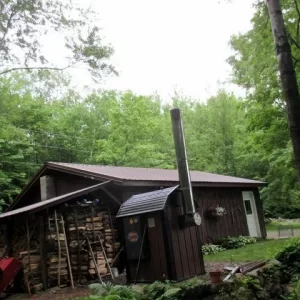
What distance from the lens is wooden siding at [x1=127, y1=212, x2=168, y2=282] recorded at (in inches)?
269

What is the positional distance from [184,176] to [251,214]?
9018 mm

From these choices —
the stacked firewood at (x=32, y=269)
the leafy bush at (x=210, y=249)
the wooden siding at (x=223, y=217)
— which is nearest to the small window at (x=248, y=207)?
the wooden siding at (x=223, y=217)

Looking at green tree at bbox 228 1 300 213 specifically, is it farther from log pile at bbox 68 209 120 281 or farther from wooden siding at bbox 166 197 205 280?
log pile at bbox 68 209 120 281

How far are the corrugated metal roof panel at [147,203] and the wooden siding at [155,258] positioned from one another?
0.56 feet

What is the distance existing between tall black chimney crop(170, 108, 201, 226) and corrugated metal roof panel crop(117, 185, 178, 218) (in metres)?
0.29

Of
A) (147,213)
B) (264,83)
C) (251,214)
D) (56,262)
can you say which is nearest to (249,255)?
(147,213)

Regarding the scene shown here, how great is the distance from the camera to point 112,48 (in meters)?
13.6

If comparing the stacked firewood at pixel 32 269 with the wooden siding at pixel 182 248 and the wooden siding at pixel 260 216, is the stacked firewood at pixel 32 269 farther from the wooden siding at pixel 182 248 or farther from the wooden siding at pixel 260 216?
the wooden siding at pixel 260 216

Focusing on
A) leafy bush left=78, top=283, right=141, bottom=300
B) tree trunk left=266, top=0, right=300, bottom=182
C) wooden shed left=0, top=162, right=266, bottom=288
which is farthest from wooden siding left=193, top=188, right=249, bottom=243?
tree trunk left=266, top=0, right=300, bottom=182

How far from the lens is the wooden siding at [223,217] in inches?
504

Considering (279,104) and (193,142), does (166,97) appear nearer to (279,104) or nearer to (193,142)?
(193,142)

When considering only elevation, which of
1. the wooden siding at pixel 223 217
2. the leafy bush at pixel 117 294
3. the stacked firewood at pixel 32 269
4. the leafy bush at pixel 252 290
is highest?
the wooden siding at pixel 223 217

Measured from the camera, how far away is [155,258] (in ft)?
22.8

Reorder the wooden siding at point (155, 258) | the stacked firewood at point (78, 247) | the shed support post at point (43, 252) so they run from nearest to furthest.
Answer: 1. the wooden siding at point (155, 258)
2. the shed support post at point (43, 252)
3. the stacked firewood at point (78, 247)
